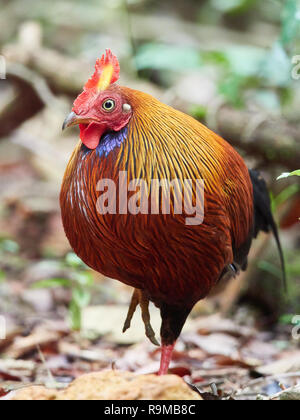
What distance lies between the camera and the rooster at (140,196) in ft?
6.93

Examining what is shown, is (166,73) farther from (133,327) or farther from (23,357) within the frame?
(23,357)

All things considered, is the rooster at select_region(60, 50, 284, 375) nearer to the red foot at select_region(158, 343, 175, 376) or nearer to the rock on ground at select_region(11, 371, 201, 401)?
the red foot at select_region(158, 343, 175, 376)

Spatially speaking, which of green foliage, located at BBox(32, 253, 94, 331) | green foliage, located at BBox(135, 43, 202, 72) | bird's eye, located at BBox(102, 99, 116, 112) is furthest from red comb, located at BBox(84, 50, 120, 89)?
green foliage, located at BBox(135, 43, 202, 72)

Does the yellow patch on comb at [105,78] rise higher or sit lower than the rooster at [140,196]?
higher

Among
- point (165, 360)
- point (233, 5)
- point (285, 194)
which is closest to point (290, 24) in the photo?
point (285, 194)

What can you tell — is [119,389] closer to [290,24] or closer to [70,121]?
[70,121]

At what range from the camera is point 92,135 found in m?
2.20

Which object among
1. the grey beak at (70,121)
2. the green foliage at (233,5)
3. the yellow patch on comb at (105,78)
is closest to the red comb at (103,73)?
the yellow patch on comb at (105,78)

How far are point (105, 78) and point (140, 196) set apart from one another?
51 cm

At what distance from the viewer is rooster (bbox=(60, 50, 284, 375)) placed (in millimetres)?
2113

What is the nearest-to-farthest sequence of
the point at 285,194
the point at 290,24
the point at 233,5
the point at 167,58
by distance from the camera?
1. the point at 285,194
2. the point at 290,24
3. the point at 167,58
4. the point at 233,5

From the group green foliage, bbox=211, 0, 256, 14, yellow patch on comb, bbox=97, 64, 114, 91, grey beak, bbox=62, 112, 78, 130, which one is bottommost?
grey beak, bbox=62, 112, 78, 130

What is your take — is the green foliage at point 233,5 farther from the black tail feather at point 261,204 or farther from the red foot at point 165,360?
the red foot at point 165,360
